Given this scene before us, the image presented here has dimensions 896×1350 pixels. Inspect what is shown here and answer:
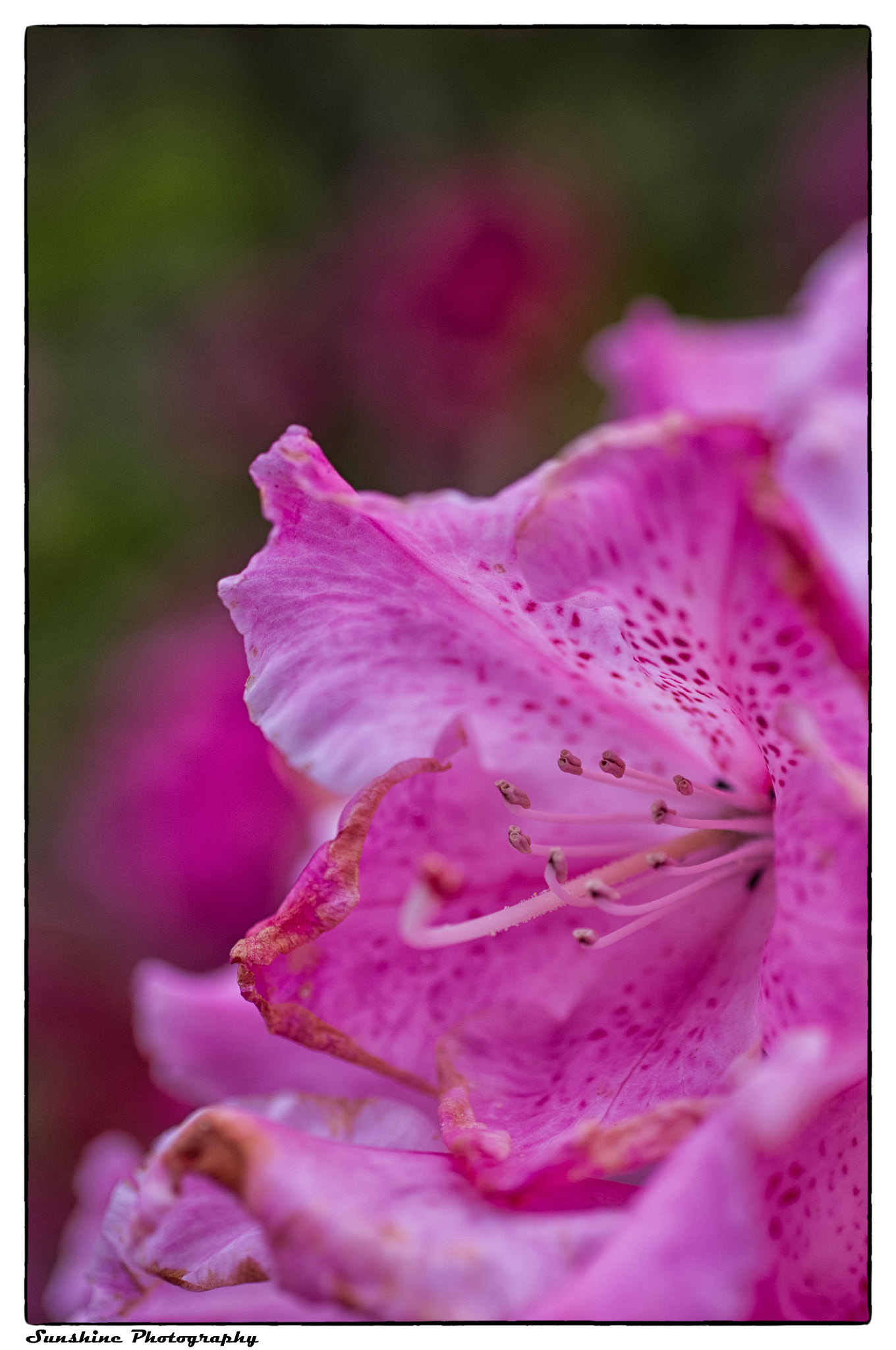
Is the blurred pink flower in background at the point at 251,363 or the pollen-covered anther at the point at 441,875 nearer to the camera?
the pollen-covered anther at the point at 441,875

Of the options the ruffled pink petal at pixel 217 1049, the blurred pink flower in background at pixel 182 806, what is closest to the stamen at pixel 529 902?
the ruffled pink petal at pixel 217 1049

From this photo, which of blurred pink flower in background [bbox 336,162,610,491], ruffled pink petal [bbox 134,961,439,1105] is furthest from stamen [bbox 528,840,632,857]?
blurred pink flower in background [bbox 336,162,610,491]

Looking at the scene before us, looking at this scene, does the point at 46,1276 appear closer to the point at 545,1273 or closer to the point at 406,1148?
the point at 406,1148

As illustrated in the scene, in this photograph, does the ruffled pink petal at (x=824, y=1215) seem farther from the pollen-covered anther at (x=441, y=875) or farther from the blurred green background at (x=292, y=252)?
the blurred green background at (x=292, y=252)

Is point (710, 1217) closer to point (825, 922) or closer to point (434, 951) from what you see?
point (825, 922)

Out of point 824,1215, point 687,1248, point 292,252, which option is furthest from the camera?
point 292,252

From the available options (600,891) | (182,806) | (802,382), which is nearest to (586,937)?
(600,891)
